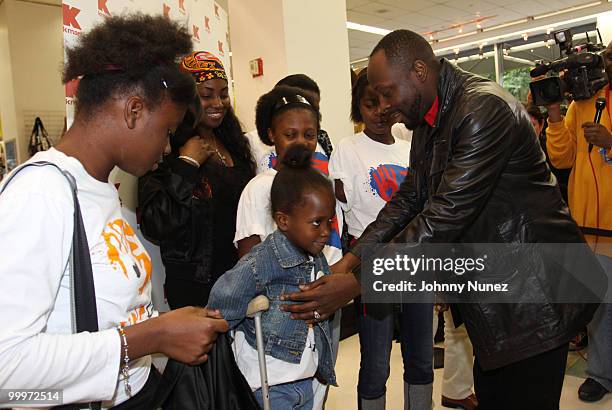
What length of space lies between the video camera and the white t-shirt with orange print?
2557 millimetres

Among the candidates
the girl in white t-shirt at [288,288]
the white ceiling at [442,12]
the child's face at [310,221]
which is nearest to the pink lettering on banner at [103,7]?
the girl in white t-shirt at [288,288]

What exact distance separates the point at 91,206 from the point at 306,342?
2.96ft

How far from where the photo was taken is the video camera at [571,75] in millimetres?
2674

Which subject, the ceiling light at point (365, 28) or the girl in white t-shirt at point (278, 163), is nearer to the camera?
the girl in white t-shirt at point (278, 163)

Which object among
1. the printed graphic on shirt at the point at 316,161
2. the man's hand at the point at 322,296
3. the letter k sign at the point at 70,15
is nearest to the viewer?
the man's hand at the point at 322,296

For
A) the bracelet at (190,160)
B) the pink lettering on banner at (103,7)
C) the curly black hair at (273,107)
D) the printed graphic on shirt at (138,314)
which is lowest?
the printed graphic on shirt at (138,314)

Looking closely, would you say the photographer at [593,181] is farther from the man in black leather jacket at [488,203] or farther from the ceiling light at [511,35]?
the ceiling light at [511,35]

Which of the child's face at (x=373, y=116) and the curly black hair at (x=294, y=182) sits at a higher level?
the child's face at (x=373, y=116)

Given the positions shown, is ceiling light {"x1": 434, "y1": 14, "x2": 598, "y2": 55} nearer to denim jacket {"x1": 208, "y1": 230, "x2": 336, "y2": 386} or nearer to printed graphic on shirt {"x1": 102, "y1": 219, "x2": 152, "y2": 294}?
denim jacket {"x1": 208, "y1": 230, "x2": 336, "y2": 386}

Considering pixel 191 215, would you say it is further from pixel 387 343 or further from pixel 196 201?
pixel 387 343

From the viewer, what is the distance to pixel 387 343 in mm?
2176

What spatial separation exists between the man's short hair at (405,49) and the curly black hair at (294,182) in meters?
0.45

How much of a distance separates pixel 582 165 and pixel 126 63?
265cm

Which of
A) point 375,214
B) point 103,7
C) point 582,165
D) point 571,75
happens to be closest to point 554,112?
point 571,75
